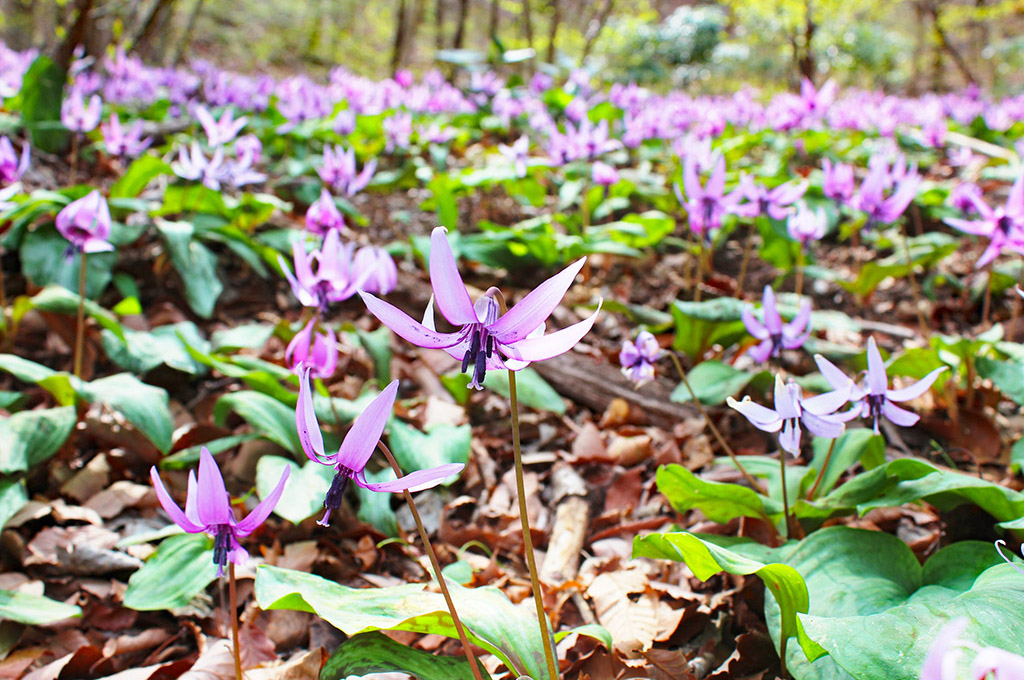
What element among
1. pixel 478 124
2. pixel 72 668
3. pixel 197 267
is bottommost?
pixel 72 668

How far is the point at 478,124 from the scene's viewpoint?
640cm

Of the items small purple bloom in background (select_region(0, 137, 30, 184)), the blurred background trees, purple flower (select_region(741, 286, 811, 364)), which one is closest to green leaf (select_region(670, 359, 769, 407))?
purple flower (select_region(741, 286, 811, 364))

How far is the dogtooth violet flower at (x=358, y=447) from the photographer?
2.90 ft

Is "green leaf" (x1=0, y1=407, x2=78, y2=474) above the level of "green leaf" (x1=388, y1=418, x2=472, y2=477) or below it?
above

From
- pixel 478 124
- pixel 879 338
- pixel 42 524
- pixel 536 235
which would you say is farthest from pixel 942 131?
pixel 42 524

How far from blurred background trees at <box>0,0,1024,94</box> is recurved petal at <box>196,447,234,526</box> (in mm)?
4503

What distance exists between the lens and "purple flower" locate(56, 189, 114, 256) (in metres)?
1.89

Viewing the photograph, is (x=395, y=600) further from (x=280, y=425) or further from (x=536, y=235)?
(x=536, y=235)

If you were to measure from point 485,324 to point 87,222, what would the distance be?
1.60 metres

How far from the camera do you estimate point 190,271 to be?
9.78 ft

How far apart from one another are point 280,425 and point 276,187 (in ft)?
9.34

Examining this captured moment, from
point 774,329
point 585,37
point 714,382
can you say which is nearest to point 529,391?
point 714,382

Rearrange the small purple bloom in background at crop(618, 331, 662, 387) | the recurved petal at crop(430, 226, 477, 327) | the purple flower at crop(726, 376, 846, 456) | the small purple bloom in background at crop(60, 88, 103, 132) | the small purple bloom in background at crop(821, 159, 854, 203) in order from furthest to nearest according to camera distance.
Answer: the small purple bloom in background at crop(60, 88, 103, 132) < the small purple bloom in background at crop(821, 159, 854, 203) < the small purple bloom in background at crop(618, 331, 662, 387) < the purple flower at crop(726, 376, 846, 456) < the recurved petal at crop(430, 226, 477, 327)

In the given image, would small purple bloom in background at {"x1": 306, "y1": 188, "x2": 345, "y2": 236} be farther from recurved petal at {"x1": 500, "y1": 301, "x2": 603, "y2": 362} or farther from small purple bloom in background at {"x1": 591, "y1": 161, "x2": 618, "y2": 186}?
small purple bloom in background at {"x1": 591, "y1": 161, "x2": 618, "y2": 186}
